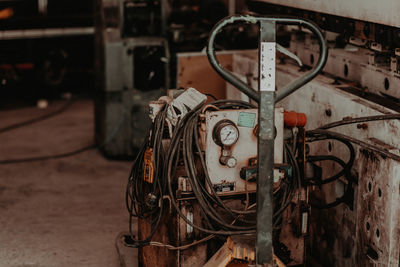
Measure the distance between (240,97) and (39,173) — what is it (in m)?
2.05

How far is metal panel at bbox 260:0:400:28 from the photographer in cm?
324

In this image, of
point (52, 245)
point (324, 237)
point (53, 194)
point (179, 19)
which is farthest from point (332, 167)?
point (179, 19)

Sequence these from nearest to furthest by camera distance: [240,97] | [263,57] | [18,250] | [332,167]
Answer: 1. [263,57]
2. [332,167]
3. [18,250]
4. [240,97]

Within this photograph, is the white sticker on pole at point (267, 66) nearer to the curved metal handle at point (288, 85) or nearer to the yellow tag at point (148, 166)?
the curved metal handle at point (288, 85)

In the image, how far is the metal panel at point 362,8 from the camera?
324cm

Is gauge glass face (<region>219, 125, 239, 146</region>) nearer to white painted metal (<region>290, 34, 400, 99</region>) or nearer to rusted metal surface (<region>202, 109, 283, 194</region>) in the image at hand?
rusted metal surface (<region>202, 109, 283, 194</region>)

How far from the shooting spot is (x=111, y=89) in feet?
20.5

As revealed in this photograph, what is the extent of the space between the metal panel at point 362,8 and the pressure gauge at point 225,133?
2.92 ft

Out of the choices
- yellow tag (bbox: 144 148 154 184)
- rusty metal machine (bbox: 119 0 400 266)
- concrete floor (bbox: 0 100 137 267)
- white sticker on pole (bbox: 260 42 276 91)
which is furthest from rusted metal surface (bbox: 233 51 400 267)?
concrete floor (bbox: 0 100 137 267)

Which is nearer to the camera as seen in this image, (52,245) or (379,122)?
(379,122)

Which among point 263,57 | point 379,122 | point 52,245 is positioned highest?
point 263,57

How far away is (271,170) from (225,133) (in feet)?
1.41

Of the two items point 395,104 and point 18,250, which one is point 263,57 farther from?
point 18,250

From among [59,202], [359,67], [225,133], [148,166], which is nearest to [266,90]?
[225,133]
